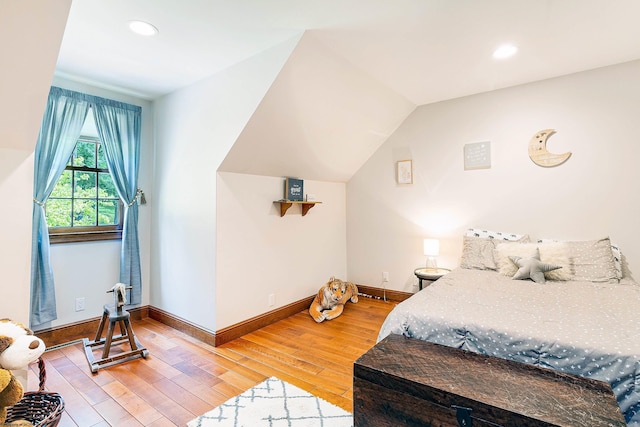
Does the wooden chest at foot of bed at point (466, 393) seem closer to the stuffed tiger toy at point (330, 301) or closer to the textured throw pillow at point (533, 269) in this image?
the textured throw pillow at point (533, 269)

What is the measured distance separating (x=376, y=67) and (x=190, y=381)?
2.89m

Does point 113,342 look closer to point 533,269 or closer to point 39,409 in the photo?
point 39,409

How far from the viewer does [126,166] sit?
3.24 meters

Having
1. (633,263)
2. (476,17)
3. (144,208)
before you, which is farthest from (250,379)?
(633,263)

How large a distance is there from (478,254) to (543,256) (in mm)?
549

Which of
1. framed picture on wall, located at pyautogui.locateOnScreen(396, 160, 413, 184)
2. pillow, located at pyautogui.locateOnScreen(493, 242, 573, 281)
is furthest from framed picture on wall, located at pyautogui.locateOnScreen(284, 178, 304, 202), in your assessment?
pillow, located at pyautogui.locateOnScreen(493, 242, 573, 281)

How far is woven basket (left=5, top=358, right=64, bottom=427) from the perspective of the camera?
4.56ft

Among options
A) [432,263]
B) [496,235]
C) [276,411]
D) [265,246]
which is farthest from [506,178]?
[276,411]

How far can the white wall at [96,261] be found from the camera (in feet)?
9.30

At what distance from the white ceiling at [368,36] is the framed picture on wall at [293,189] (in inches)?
50.7

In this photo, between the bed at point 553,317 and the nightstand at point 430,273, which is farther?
the nightstand at point 430,273

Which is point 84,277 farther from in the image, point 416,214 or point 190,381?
point 416,214

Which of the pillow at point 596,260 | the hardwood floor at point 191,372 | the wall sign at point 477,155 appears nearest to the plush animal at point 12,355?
the hardwood floor at point 191,372

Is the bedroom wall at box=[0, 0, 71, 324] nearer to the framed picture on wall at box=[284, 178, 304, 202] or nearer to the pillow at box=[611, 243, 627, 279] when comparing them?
the framed picture on wall at box=[284, 178, 304, 202]
